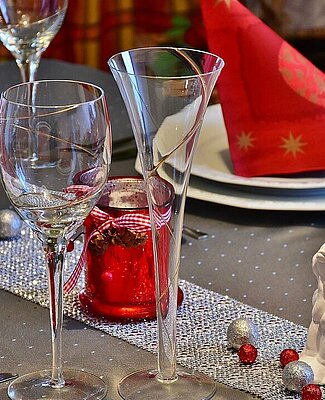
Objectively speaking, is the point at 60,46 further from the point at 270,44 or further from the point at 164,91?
the point at 164,91

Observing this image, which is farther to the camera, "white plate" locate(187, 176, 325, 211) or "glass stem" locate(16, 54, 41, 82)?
"glass stem" locate(16, 54, 41, 82)

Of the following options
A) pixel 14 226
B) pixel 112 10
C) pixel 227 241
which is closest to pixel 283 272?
pixel 227 241

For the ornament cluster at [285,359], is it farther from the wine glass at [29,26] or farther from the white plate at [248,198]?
the wine glass at [29,26]

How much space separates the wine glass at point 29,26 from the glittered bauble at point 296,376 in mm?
602

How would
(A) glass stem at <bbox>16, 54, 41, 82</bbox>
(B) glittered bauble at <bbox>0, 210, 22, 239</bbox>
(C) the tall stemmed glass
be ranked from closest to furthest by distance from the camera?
(C) the tall stemmed glass → (B) glittered bauble at <bbox>0, 210, 22, 239</bbox> → (A) glass stem at <bbox>16, 54, 41, 82</bbox>

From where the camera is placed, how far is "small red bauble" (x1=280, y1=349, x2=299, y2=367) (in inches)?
31.2

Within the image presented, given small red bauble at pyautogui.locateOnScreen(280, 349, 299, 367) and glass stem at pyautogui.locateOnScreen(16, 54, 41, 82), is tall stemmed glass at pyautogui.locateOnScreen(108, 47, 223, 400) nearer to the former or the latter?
small red bauble at pyautogui.locateOnScreen(280, 349, 299, 367)

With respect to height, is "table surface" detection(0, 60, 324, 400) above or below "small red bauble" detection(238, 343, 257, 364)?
below

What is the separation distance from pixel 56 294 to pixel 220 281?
0.84 ft

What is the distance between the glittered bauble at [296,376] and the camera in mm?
750

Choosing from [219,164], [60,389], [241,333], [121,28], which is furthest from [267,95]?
[121,28]

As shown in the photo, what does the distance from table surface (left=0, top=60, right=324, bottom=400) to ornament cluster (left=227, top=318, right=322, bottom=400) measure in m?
0.04

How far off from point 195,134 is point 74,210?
108 millimetres

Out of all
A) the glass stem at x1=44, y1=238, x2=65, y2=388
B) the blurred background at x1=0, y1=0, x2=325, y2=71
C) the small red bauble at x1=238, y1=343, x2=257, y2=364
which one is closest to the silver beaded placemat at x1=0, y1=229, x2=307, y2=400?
the small red bauble at x1=238, y1=343, x2=257, y2=364
